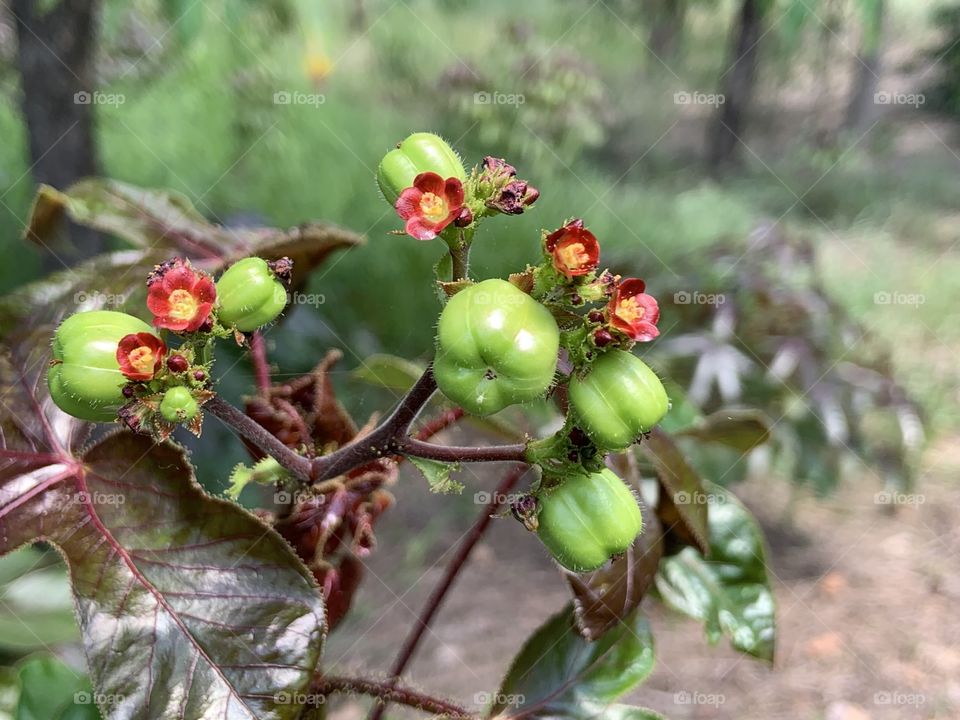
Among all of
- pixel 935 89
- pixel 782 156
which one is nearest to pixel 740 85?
pixel 782 156

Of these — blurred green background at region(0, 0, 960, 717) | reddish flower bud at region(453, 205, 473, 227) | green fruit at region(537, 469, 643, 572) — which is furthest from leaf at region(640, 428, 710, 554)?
blurred green background at region(0, 0, 960, 717)

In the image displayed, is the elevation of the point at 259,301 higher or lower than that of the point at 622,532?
higher

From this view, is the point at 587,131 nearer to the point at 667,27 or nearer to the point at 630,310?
the point at 667,27

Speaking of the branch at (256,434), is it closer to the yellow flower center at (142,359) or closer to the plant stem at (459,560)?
the yellow flower center at (142,359)

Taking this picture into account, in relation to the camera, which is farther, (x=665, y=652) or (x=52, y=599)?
(x=665, y=652)

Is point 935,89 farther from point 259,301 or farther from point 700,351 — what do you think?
point 259,301

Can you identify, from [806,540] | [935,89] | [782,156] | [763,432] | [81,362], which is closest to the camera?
[81,362]

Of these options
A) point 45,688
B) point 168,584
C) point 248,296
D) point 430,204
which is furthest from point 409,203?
point 45,688

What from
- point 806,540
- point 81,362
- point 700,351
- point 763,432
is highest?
point 81,362
